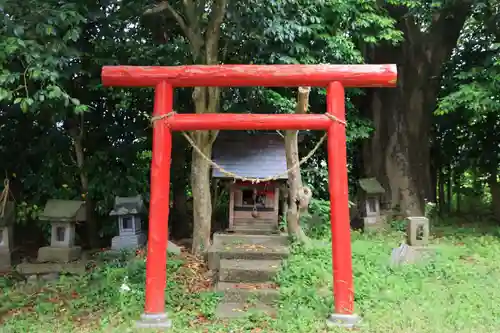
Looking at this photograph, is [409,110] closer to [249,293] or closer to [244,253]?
[244,253]

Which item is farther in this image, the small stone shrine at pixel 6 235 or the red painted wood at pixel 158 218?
the small stone shrine at pixel 6 235

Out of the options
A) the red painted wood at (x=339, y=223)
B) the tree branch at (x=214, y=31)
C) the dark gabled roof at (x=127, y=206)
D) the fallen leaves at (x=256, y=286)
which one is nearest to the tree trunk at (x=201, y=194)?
the dark gabled roof at (x=127, y=206)

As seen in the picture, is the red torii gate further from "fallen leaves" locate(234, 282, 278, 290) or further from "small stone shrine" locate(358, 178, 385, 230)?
"small stone shrine" locate(358, 178, 385, 230)

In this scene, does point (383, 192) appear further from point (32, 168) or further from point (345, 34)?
point (32, 168)

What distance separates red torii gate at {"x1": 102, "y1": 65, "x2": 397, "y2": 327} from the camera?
5.55 meters

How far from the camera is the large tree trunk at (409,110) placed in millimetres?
11492

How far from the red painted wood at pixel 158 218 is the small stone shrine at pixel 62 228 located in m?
3.38

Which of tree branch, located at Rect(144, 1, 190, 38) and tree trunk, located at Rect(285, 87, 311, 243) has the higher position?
tree branch, located at Rect(144, 1, 190, 38)

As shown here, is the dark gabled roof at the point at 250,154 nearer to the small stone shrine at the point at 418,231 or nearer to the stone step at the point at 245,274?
the stone step at the point at 245,274

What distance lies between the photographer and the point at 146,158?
10344 mm

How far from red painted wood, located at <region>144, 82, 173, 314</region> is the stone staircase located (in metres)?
0.93

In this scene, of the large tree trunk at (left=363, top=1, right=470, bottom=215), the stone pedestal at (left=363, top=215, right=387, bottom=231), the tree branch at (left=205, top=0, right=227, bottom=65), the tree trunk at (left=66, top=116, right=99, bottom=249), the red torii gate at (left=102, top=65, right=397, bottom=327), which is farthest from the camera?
the large tree trunk at (left=363, top=1, right=470, bottom=215)

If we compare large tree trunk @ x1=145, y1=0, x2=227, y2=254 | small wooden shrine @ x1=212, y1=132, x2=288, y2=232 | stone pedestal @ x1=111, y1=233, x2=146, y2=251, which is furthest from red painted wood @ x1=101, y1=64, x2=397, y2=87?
stone pedestal @ x1=111, y1=233, x2=146, y2=251

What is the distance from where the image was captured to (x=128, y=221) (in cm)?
888
